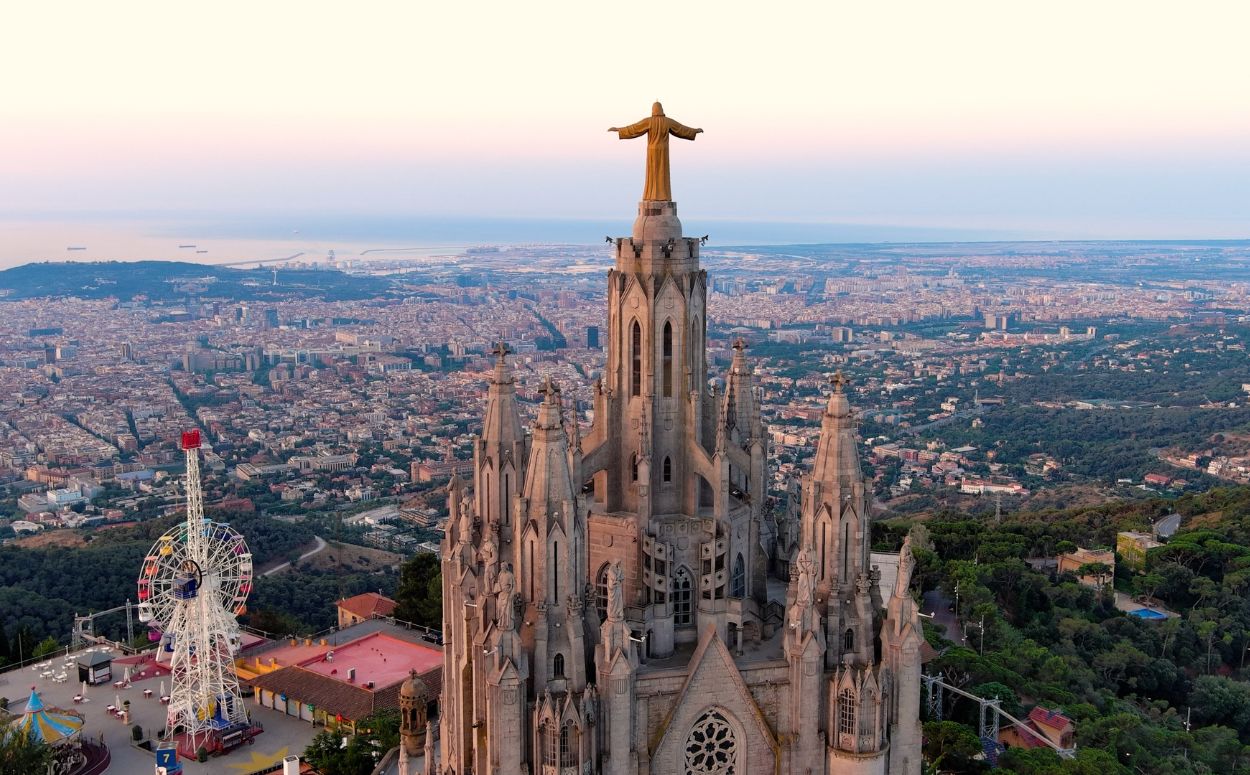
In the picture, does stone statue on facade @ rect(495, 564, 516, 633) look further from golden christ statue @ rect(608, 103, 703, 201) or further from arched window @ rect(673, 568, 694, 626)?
golden christ statue @ rect(608, 103, 703, 201)

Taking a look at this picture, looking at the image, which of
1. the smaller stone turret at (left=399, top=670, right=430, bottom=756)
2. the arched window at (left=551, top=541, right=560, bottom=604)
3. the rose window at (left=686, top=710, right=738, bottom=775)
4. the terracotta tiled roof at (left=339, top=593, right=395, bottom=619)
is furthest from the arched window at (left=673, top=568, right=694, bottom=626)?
the terracotta tiled roof at (left=339, top=593, right=395, bottom=619)

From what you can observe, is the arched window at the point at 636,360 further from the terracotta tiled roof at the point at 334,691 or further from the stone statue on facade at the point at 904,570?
the terracotta tiled roof at the point at 334,691

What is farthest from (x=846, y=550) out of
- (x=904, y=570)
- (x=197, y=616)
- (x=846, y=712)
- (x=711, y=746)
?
(x=197, y=616)

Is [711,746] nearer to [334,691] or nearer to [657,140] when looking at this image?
[657,140]

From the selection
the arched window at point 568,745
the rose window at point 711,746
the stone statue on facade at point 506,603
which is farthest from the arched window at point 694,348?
the arched window at point 568,745

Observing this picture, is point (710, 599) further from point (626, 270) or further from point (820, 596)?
point (626, 270)
